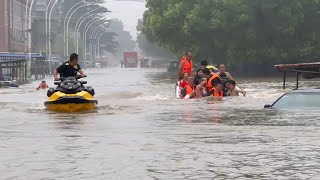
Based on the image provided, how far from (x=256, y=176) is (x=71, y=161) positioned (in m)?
2.60

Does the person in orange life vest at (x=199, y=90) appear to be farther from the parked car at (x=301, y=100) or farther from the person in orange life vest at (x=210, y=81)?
the parked car at (x=301, y=100)

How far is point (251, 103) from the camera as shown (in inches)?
925

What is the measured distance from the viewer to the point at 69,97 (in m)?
20.1

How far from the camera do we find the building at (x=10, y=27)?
10075cm

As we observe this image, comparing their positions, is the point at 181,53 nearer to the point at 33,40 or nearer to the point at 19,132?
the point at 19,132

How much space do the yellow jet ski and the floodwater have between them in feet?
1.47

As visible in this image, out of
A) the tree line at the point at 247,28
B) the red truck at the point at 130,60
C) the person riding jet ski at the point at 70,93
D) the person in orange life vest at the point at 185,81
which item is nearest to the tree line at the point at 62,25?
the red truck at the point at 130,60

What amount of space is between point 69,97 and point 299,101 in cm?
601

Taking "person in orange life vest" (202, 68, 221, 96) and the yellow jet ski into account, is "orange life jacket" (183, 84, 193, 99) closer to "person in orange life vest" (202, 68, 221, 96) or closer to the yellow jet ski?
"person in orange life vest" (202, 68, 221, 96)

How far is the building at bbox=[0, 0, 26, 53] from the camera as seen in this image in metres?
101

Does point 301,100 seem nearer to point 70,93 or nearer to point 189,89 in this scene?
point 70,93

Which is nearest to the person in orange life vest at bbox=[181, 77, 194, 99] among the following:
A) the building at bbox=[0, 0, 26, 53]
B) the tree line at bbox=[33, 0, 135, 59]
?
the building at bbox=[0, 0, 26, 53]

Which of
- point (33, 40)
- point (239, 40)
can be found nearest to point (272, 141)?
point (239, 40)

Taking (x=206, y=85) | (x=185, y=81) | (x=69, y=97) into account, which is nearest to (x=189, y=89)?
(x=185, y=81)
